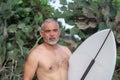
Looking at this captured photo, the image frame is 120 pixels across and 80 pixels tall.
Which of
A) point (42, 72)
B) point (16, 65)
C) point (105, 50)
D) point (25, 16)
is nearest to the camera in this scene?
point (42, 72)

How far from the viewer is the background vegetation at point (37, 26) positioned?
5.62 meters

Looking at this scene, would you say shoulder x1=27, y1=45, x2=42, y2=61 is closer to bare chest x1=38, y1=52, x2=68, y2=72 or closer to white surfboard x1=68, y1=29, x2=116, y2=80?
bare chest x1=38, y1=52, x2=68, y2=72

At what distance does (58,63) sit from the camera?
3.87 metres

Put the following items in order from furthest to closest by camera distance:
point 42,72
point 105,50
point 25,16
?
point 25,16 < point 105,50 < point 42,72

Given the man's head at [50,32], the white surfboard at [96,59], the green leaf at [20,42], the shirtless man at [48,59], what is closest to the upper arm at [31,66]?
the shirtless man at [48,59]

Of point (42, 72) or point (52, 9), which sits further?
point (52, 9)

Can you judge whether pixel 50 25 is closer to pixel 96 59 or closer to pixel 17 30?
pixel 96 59

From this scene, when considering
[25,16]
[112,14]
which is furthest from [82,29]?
[25,16]

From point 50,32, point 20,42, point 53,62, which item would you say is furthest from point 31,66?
point 20,42

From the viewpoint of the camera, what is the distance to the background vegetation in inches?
221

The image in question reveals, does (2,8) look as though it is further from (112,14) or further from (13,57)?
(112,14)

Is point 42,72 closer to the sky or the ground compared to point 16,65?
closer to the sky

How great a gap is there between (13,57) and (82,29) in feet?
2.99

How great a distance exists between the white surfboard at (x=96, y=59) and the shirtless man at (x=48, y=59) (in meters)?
0.16
